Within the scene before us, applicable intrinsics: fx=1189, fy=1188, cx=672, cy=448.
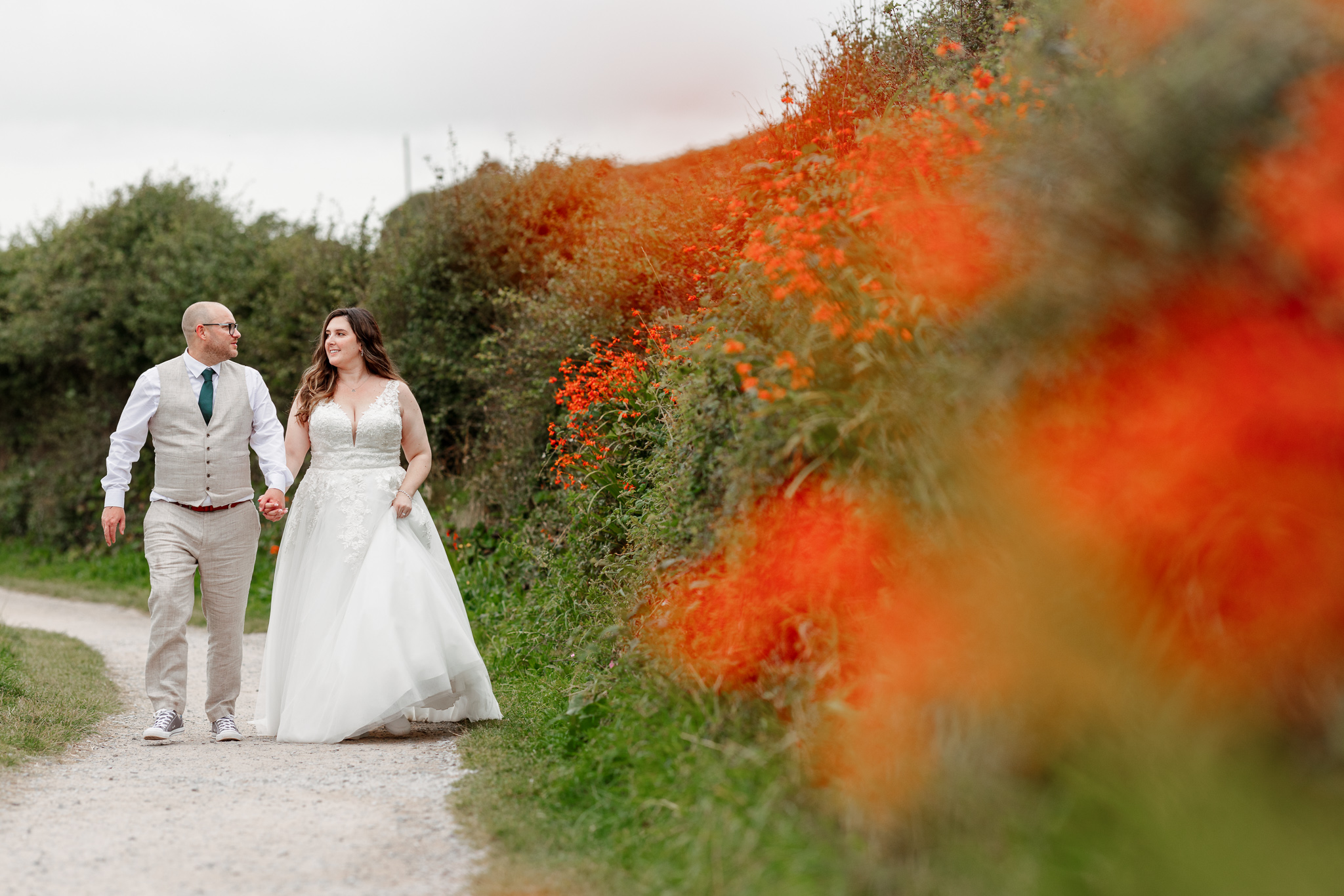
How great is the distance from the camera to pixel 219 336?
6141 millimetres

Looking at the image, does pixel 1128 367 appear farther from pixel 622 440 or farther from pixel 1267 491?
pixel 622 440

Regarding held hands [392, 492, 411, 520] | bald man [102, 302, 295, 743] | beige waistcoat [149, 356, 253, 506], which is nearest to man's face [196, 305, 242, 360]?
bald man [102, 302, 295, 743]

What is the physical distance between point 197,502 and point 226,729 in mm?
1144

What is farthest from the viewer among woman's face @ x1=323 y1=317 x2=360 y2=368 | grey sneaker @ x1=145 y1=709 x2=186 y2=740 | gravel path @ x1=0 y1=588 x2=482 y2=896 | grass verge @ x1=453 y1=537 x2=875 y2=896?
woman's face @ x1=323 y1=317 x2=360 y2=368

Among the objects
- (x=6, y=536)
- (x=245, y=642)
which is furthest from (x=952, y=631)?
(x=6, y=536)

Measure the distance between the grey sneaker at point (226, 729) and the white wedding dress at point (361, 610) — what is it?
0.14m

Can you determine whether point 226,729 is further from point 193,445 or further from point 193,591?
point 193,445

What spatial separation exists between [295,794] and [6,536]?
14700 millimetres

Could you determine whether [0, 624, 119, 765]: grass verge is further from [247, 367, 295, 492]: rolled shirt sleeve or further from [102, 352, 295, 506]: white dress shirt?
[247, 367, 295, 492]: rolled shirt sleeve

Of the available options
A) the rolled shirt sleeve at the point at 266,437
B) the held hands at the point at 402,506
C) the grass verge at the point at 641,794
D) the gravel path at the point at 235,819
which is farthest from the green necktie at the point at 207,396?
the grass verge at the point at 641,794

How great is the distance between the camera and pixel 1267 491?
2850 mm

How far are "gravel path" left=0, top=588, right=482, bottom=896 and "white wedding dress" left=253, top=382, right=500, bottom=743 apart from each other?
20cm

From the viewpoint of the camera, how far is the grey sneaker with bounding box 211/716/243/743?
5785 mm

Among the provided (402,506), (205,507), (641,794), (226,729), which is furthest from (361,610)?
(641,794)
